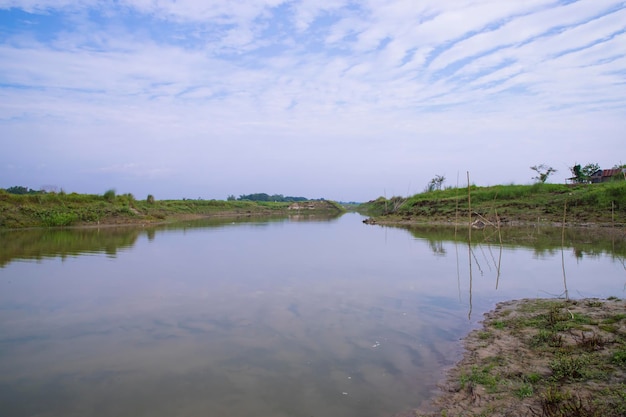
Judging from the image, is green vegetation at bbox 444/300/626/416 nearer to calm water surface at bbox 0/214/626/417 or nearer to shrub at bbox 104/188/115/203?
calm water surface at bbox 0/214/626/417

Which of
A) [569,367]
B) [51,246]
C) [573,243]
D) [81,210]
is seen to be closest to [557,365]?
[569,367]

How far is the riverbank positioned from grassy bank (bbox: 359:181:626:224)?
1428 cm

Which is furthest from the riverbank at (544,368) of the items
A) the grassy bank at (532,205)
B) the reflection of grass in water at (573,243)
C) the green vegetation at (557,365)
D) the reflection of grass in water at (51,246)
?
the grassy bank at (532,205)

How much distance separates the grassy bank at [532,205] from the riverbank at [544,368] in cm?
1428

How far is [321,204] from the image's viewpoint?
67.9 metres

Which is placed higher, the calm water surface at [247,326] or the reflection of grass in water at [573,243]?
the reflection of grass in water at [573,243]

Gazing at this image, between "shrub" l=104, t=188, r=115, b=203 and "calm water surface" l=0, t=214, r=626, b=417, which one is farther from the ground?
"shrub" l=104, t=188, r=115, b=203

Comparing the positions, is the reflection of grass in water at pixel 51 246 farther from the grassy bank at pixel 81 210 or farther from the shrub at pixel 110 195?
the shrub at pixel 110 195

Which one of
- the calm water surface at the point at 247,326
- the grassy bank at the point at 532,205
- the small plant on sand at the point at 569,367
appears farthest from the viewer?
the grassy bank at the point at 532,205

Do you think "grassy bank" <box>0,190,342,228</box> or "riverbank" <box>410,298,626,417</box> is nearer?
"riverbank" <box>410,298,626,417</box>

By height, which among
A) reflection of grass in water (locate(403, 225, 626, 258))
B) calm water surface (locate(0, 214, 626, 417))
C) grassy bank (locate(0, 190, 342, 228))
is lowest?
calm water surface (locate(0, 214, 626, 417))

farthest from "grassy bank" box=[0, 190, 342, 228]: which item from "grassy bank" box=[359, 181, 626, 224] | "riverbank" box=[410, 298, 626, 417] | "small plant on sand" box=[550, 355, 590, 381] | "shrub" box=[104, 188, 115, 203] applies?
"small plant on sand" box=[550, 355, 590, 381]

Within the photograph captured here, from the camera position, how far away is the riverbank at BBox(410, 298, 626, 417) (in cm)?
355

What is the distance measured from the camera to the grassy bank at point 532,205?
2336cm
